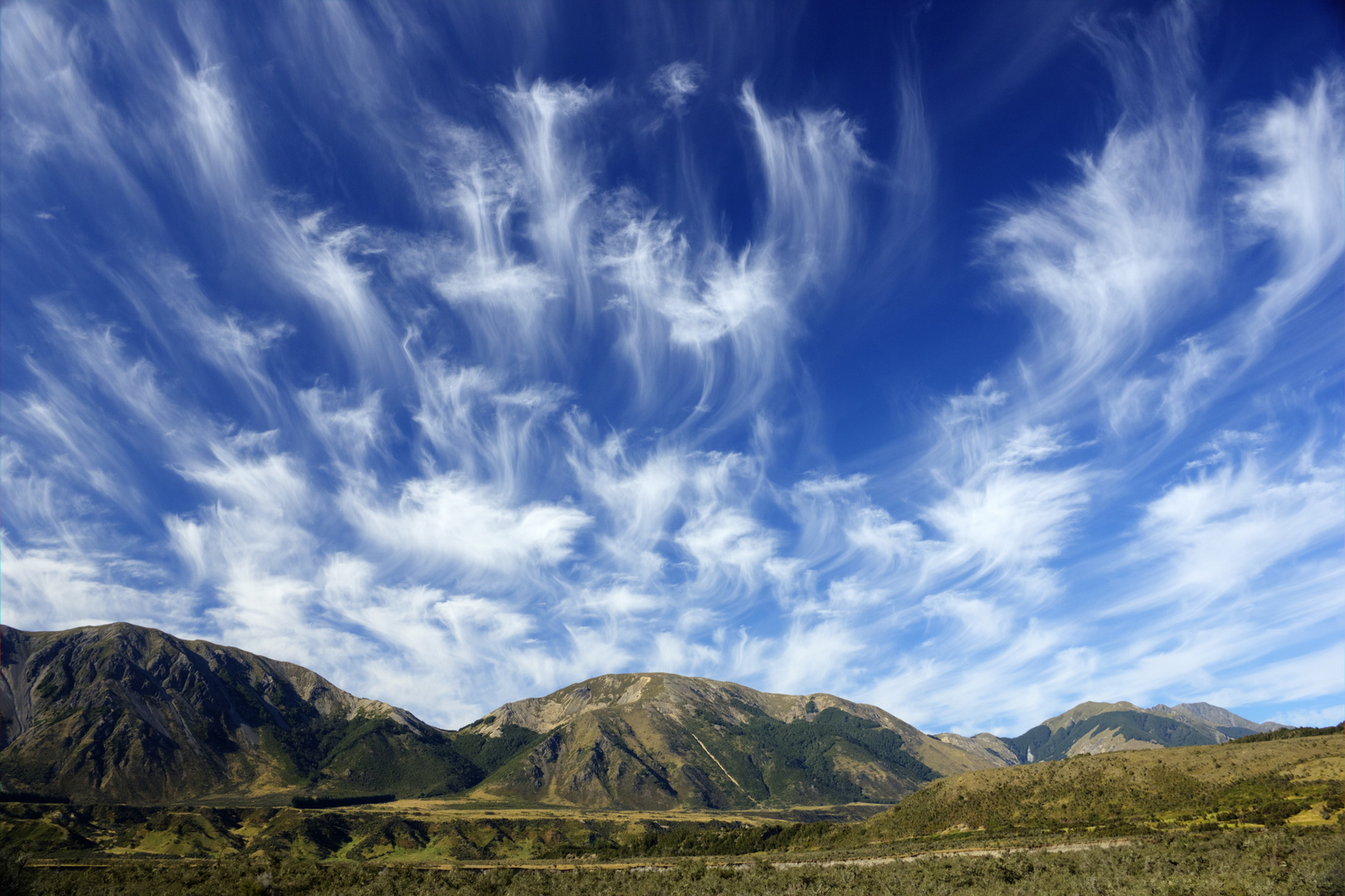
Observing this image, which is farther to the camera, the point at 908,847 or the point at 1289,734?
the point at 1289,734

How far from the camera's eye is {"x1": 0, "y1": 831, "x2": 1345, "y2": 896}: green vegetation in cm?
4422

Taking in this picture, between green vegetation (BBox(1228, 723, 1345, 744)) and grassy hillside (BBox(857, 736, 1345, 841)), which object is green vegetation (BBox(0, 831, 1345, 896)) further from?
green vegetation (BBox(1228, 723, 1345, 744))

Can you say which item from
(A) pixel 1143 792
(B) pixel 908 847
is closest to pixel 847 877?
(B) pixel 908 847

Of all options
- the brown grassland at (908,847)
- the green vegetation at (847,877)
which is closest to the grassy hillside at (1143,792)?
the brown grassland at (908,847)

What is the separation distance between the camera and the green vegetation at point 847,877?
44.2m

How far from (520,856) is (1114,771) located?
5832 inches

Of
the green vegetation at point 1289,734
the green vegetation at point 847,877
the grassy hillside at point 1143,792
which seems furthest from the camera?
the green vegetation at point 1289,734

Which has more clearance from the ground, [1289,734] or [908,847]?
[1289,734]

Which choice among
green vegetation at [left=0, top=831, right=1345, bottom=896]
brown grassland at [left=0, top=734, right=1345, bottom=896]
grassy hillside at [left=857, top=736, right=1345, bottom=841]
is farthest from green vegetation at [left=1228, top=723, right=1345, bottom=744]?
green vegetation at [left=0, top=831, right=1345, bottom=896]

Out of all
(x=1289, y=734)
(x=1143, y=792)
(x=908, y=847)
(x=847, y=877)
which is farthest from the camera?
(x=1289, y=734)

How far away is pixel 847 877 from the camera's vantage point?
56125 millimetres

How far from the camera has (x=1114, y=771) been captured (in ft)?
398

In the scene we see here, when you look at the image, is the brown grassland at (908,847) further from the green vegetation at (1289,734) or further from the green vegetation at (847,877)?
the green vegetation at (1289,734)

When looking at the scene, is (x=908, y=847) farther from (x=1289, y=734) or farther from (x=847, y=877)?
(x=1289, y=734)
